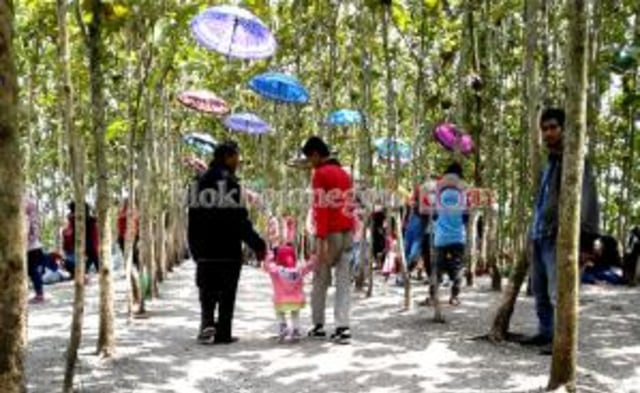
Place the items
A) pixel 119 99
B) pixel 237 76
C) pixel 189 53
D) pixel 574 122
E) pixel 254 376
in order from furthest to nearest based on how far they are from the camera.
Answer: pixel 237 76, pixel 119 99, pixel 189 53, pixel 254 376, pixel 574 122

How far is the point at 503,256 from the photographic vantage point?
72.5 ft

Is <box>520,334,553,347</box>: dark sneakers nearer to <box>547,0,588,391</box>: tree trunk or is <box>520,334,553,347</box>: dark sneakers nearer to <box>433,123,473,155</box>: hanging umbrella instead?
<box>547,0,588,391</box>: tree trunk

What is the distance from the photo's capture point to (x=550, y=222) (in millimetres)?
7734

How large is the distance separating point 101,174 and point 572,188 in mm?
4066

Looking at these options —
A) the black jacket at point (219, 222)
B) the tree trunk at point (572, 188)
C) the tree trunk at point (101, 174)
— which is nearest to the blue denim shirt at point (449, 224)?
the black jacket at point (219, 222)

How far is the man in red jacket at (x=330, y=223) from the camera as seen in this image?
8906 mm

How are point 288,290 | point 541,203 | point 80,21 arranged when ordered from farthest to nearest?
point 288,290
point 541,203
point 80,21

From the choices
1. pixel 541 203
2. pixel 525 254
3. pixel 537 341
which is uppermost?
pixel 541 203

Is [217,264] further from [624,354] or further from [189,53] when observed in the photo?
[189,53]

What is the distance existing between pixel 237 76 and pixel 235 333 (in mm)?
15105

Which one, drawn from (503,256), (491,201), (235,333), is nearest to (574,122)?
(235,333)

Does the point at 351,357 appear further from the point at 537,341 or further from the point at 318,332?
the point at 537,341

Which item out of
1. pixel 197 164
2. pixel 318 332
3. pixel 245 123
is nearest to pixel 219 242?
pixel 318 332

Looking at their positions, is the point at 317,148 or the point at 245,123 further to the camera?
the point at 245,123
